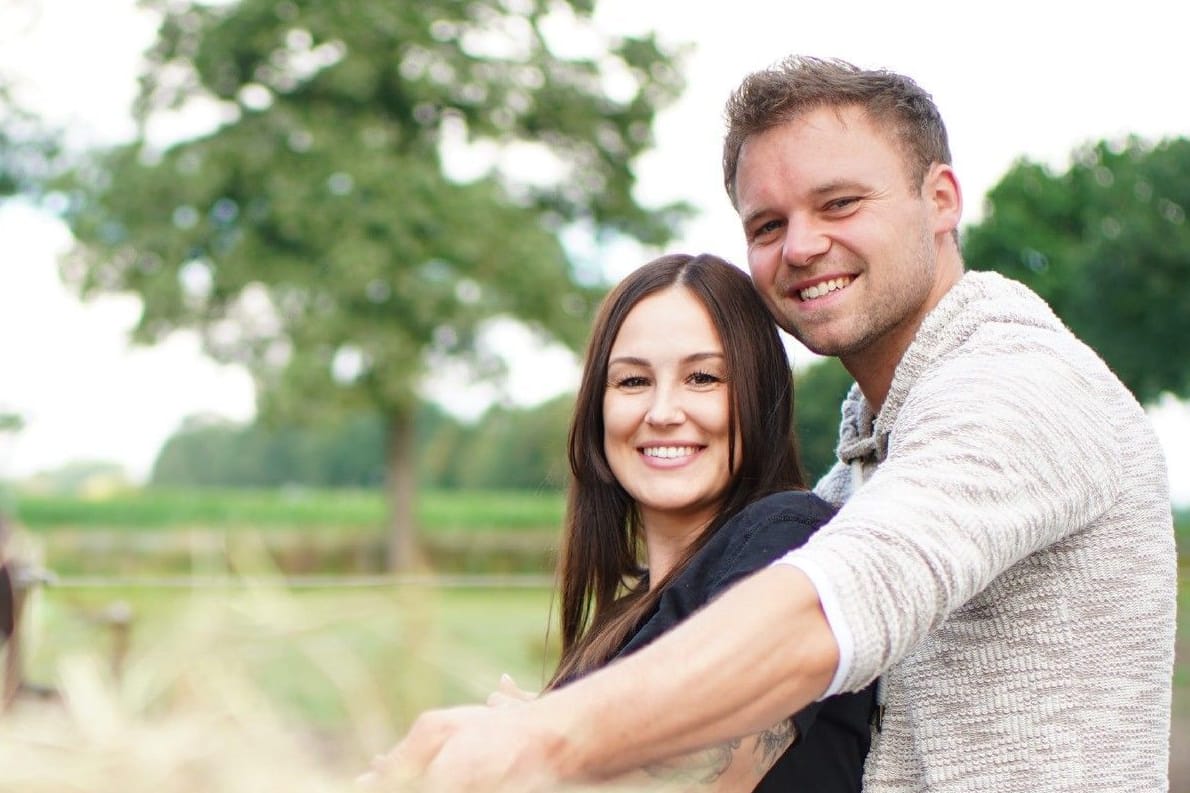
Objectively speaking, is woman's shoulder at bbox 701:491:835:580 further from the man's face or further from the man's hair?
the man's hair

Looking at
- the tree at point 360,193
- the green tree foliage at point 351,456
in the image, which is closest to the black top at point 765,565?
the tree at point 360,193

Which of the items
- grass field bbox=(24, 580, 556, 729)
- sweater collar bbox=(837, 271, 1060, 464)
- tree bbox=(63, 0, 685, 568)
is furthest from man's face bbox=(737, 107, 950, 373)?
tree bbox=(63, 0, 685, 568)

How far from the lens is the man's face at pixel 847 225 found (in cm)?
185

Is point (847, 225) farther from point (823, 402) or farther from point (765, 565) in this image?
point (823, 402)

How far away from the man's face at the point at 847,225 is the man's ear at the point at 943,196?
0.04 metres

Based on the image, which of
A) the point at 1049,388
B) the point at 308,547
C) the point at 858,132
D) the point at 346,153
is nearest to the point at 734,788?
the point at 1049,388

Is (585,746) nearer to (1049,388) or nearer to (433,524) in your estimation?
(1049,388)

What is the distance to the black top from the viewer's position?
1556mm

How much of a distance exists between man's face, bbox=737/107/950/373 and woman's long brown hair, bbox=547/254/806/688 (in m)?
0.21

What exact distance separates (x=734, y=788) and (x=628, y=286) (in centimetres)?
102

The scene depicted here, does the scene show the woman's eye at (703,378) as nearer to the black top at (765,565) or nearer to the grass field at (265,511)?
the black top at (765,565)

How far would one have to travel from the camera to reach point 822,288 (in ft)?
6.26

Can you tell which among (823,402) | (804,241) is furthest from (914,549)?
(823,402)

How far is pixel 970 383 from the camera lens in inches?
51.7
